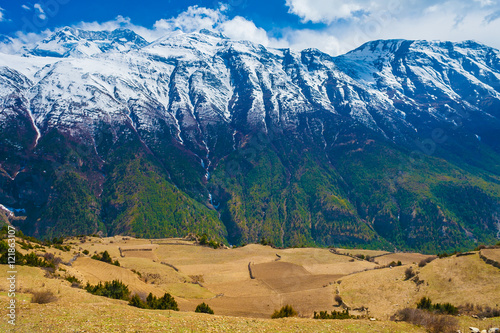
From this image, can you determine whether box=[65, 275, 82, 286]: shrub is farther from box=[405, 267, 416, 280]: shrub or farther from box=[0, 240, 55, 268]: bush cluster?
box=[405, 267, 416, 280]: shrub

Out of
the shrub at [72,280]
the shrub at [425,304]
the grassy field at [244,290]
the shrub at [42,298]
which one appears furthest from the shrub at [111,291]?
the shrub at [425,304]

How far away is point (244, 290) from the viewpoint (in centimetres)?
5719

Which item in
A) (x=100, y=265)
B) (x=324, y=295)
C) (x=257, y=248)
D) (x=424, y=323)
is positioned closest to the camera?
(x=424, y=323)

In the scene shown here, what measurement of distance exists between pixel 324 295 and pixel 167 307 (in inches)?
1012

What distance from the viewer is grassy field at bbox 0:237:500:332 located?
2220 cm

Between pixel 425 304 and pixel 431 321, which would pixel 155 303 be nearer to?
pixel 431 321

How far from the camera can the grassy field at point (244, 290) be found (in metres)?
22.2

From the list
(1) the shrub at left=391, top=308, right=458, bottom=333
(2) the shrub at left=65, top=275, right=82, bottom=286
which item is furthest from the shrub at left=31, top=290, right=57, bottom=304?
(1) the shrub at left=391, top=308, right=458, bottom=333

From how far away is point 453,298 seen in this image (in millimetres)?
32500

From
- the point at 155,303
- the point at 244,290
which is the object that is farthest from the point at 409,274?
the point at 155,303

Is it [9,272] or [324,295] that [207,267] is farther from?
[9,272]

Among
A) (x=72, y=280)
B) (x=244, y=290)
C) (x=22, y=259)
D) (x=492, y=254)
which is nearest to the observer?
(x=22, y=259)

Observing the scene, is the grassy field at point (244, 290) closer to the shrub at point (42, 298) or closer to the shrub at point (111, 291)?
the shrub at point (42, 298)

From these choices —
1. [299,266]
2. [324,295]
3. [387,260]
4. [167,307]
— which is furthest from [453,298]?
[387,260]
